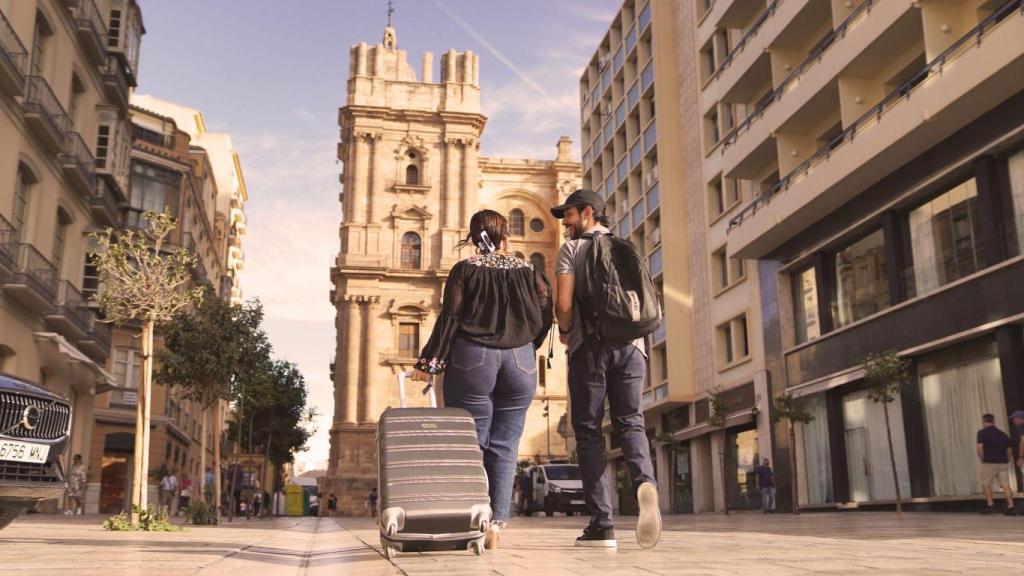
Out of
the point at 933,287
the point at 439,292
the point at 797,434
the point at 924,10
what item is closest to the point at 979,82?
the point at 924,10

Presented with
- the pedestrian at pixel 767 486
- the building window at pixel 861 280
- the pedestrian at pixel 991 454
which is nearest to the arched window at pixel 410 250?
the pedestrian at pixel 767 486

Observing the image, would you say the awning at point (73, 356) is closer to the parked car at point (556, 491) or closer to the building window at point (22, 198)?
the building window at point (22, 198)

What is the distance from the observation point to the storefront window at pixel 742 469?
27172mm

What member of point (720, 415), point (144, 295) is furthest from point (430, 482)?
point (720, 415)

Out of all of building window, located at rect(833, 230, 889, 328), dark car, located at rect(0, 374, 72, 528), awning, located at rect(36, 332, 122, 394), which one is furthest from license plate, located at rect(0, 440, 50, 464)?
building window, located at rect(833, 230, 889, 328)

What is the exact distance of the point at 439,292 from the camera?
61688 millimetres

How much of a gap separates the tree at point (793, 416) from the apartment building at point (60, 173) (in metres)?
15.9

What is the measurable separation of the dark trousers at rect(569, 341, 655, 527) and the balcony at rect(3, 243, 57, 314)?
16508 millimetres

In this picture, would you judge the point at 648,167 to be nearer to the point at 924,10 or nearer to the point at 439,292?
the point at 924,10

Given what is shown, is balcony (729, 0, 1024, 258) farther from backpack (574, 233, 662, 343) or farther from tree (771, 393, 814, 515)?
backpack (574, 233, 662, 343)

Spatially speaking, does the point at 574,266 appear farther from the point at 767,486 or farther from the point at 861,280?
the point at 767,486

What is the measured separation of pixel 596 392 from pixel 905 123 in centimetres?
1351

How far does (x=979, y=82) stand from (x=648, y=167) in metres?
22.8

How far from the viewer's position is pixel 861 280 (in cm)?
2080
